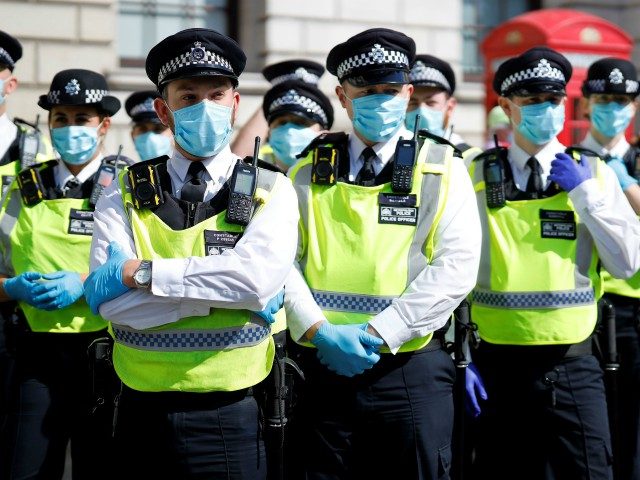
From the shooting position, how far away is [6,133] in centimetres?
609

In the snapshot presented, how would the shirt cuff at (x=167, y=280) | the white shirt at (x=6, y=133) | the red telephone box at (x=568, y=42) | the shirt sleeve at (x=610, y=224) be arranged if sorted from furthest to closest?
the red telephone box at (x=568, y=42), the white shirt at (x=6, y=133), the shirt sleeve at (x=610, y=224), the shirt cuff at (x=167, y=280)

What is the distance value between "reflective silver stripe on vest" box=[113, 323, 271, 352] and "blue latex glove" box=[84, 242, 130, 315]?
0.16m

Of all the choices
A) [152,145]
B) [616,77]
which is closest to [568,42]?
[616,77]

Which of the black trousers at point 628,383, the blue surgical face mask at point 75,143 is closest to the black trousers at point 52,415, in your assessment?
the blue surgical face mask at point 75,143

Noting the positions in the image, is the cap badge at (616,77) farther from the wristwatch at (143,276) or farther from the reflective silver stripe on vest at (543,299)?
the wristwatch at (143,276)

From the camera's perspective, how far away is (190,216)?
366cm

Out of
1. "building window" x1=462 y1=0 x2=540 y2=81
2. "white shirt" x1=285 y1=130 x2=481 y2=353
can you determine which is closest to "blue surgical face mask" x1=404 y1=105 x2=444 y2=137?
"white shirt" x1=285 y1=130 x2=481 y2=353

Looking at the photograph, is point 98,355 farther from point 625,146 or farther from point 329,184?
point 625,146

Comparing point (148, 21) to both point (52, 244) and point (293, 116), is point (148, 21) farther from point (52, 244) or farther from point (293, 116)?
point (52, 244)

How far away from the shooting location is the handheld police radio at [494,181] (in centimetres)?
491

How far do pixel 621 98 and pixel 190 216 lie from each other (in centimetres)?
341

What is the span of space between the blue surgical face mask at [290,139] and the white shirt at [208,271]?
93.4 inches

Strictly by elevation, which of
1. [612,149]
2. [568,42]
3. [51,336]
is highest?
[568,42]

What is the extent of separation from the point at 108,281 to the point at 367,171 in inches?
51.1
